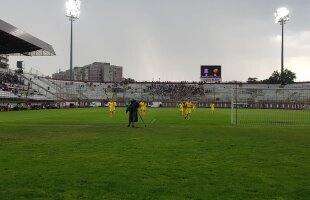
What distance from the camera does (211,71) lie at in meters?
99.2

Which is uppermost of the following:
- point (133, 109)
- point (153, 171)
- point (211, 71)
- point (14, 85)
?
point (211, 71)

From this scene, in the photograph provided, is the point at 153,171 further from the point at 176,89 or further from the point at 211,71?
the point at 176,89

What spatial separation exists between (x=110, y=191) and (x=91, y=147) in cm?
758

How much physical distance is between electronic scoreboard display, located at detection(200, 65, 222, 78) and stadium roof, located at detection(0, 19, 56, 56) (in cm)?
6840

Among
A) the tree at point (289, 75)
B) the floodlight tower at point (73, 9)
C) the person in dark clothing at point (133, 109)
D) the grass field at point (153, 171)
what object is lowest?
the grass field at point (153, 171)

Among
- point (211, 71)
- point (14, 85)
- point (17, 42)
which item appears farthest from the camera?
point (211, 71)

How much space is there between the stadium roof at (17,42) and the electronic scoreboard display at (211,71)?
68.4 meters

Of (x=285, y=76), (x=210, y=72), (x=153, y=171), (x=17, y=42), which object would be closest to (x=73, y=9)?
(x=210, y=72)

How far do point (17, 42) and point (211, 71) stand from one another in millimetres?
75651

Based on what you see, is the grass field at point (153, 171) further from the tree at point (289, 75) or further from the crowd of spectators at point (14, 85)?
the tree at point (289, 75)

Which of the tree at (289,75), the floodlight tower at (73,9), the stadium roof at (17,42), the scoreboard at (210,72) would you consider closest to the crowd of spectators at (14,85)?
the floodlight tower at (73,9)

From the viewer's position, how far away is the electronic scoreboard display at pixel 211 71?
9881 centimetres

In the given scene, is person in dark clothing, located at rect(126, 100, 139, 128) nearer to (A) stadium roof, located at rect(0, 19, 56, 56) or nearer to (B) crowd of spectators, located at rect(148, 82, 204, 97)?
(A) stadium roof, located at rect(0, 19, 56, 56)

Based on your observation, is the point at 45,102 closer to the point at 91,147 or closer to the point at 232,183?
the point at 91,147
